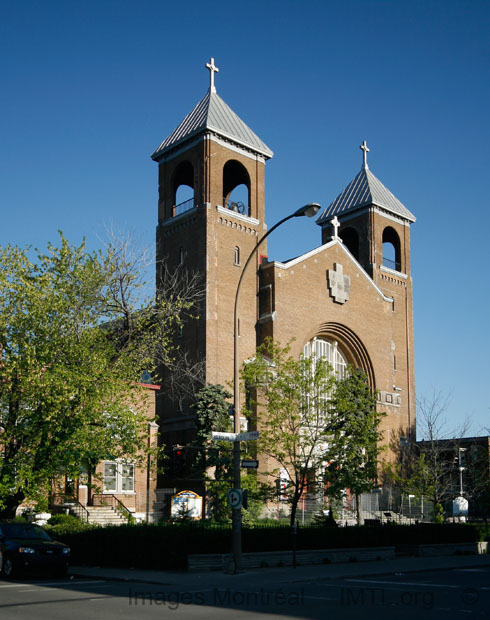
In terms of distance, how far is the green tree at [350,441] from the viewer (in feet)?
90.5

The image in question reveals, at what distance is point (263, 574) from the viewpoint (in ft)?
64.4

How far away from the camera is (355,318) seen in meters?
48.3

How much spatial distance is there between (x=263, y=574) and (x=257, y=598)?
5.05 m

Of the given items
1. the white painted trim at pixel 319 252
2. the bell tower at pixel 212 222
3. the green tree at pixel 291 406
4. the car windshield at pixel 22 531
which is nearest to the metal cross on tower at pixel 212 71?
the bell tower at pixel 212 222

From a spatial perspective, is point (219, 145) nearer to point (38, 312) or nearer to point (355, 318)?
point (355, 318)

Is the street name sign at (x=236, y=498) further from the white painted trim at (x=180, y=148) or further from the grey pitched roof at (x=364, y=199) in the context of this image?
the grey pitched roof at (x=364, y=199)

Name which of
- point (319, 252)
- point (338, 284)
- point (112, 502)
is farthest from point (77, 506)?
point (338, 284)

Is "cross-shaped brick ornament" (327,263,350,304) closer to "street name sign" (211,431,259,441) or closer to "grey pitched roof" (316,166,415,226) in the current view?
"grey pitched roof" (316,166,415,226)

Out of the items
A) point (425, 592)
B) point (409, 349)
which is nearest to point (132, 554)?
point (425, 592)

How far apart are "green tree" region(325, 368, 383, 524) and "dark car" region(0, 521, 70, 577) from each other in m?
11.2

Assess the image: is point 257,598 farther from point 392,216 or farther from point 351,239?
point 392,216

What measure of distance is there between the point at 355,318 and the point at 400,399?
723 cm

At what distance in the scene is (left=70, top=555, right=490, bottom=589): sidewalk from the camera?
1795 centimetres

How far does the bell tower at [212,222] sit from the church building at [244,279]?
2.4 inches
